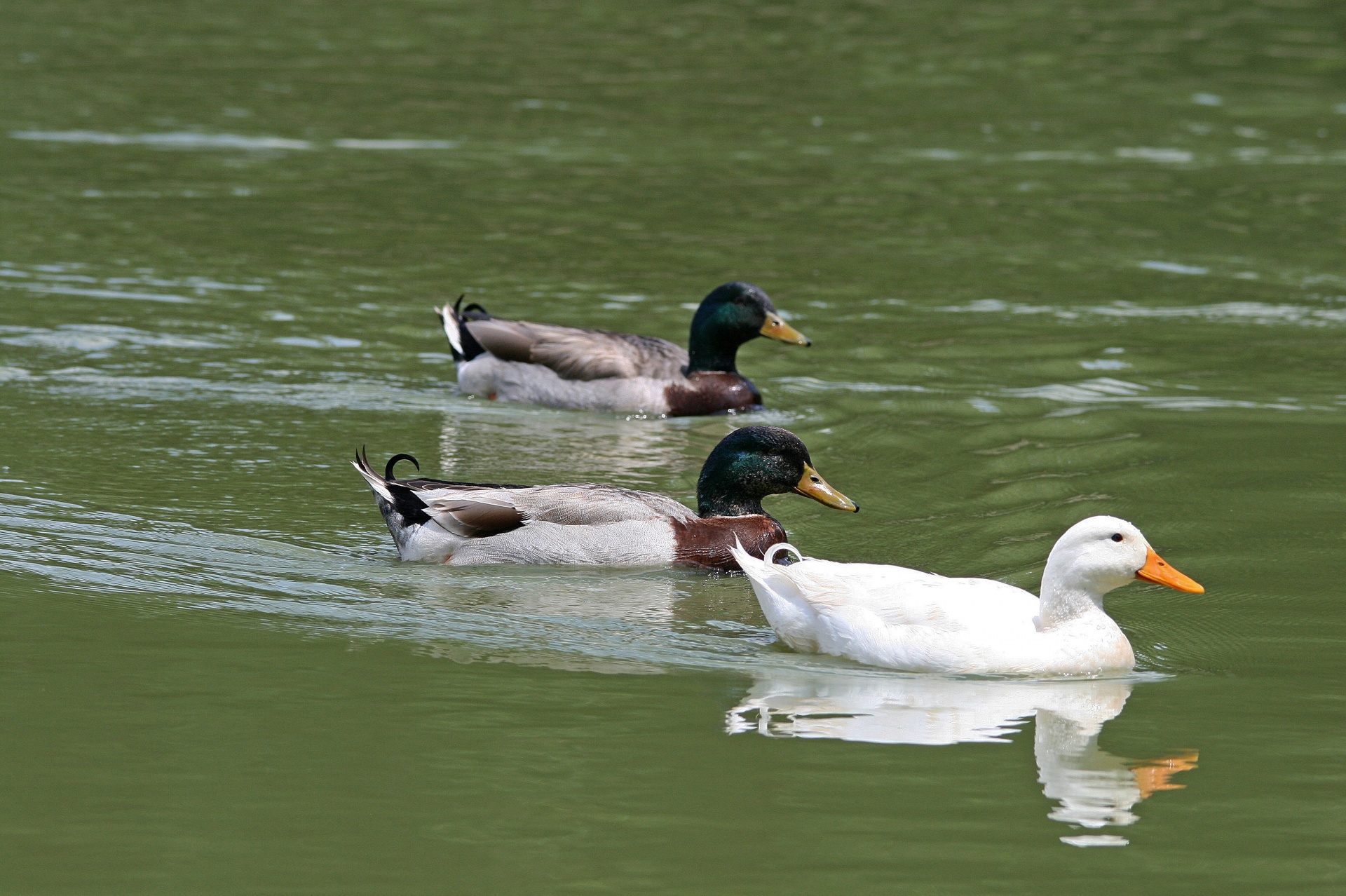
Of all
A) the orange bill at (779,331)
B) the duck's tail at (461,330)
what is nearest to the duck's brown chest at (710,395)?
the orange bill at (779,331)

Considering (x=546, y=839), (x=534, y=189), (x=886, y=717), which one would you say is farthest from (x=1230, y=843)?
(x=534, y=189)

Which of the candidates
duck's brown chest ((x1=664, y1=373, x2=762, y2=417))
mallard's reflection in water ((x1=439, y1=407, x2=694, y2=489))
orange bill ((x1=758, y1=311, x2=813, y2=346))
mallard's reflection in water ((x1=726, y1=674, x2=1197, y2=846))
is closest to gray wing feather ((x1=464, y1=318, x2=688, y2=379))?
duck's brown chest ((x1=664, y1=373, x2=762, y2=417))

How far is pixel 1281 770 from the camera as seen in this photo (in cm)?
641

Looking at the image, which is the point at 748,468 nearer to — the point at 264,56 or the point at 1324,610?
the point at 1324,610

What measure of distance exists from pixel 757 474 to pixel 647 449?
2610 millimetres

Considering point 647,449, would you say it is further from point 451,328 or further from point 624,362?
point 451,328

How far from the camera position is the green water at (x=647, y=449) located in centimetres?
583

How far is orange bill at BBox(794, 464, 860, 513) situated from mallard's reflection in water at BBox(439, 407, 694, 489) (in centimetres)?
152

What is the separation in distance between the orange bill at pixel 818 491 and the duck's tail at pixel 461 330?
4364mm

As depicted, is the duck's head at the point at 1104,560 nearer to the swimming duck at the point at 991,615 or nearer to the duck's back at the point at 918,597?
the swimming duck at the point at 991,615

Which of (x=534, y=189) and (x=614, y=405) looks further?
(x=534, y=189)

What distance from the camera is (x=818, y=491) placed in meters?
9.68

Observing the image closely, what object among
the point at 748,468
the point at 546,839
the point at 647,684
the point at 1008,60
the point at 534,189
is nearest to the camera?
the point at 546,839

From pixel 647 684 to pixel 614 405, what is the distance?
20.0ft
